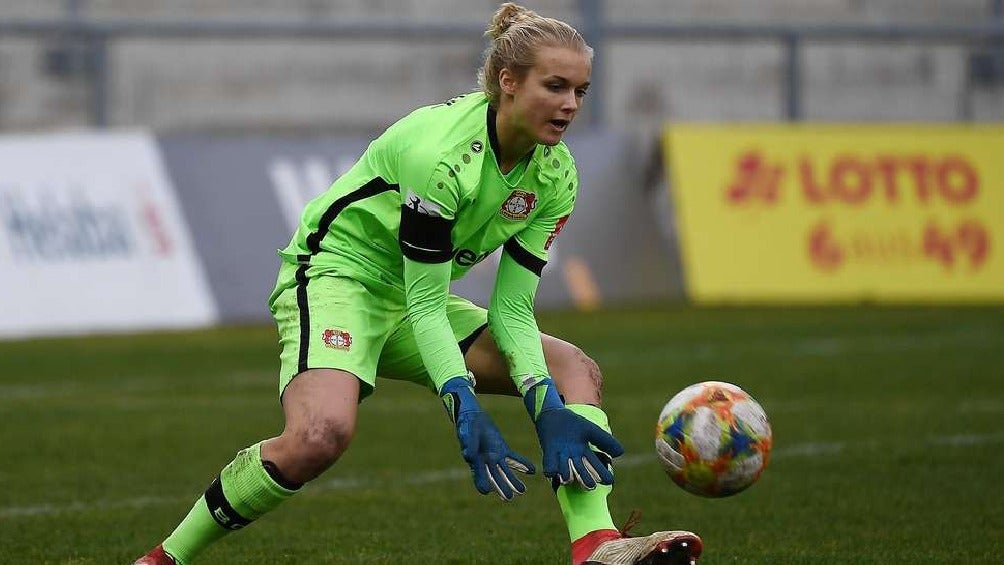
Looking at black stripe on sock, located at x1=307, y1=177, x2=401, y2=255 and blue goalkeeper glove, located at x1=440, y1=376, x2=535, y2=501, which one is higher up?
black stripe on sock, located at x1=307, y1=177, x2=401, y2=255

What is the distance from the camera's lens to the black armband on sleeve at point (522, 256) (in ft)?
20.1

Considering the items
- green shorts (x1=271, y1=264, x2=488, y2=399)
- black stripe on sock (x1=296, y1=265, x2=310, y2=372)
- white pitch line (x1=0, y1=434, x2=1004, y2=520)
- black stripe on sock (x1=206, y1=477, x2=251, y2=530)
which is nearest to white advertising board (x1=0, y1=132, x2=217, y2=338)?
white pitch line (x1=0, y1=434, x2=1004, y2=520)

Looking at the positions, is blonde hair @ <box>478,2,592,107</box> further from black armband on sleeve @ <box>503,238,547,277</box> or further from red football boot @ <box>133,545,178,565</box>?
red football boot @ <box>133,545,178,565</box>

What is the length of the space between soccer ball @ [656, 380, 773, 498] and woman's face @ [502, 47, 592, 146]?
1032 mm

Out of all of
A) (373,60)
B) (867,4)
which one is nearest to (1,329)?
(373,60)

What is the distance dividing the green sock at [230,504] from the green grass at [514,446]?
24.1 inches

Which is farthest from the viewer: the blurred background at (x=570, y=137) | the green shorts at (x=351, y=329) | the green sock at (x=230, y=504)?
the blurred background at (x=570, y=137)

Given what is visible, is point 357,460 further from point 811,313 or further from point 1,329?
point 811,313

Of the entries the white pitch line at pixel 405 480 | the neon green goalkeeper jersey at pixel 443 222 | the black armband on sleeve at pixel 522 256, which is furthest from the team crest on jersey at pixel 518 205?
the white pitch line at pixel 405 480

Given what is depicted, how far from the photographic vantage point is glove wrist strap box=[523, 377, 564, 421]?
587 centimetres

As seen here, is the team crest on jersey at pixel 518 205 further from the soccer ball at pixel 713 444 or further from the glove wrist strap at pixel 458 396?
the soccer ball at pixel 713 444

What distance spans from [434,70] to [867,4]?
5263 millimetres

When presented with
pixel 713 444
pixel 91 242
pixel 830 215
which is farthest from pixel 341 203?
pixel 830 215

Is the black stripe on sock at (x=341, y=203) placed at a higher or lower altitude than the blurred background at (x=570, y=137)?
higher
